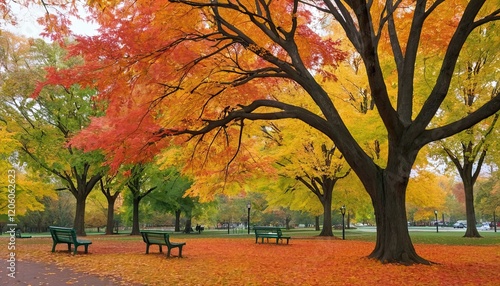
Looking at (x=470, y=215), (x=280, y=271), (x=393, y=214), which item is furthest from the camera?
(x=470, y=215)

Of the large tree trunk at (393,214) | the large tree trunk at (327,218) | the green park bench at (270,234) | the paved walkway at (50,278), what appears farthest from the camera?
the large tree trunk at (327,218)

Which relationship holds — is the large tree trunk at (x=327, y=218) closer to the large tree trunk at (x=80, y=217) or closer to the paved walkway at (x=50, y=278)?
the large tree trunk at (x=80, y=217)

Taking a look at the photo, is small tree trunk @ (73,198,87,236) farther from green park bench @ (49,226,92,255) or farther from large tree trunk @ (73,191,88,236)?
green park bench @ (49,226,92,255)

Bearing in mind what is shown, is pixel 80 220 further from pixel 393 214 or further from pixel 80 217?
pixel 393 214

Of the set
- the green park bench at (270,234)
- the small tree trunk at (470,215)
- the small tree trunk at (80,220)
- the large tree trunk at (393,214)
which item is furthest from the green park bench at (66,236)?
the small tree trunk at (470,215)

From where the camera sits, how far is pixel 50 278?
780 cm

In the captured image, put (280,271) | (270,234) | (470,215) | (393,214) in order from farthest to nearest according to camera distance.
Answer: (470,215) → (270,234) → (393,214) → (280,271)

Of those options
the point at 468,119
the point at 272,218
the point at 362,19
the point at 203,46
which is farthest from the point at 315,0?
the point at 272,218

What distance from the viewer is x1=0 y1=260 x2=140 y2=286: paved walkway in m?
7.25

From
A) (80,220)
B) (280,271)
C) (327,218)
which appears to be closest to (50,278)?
(280,271)

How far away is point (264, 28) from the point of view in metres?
10.3

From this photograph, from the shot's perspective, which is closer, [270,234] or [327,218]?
[270,234]

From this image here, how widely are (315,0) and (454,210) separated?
86.9 metres

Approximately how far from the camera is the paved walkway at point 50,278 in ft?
23.8
